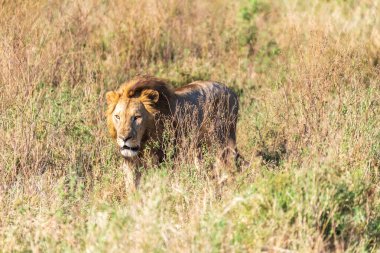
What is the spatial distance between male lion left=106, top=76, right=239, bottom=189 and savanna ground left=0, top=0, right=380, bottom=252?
0.26 metres

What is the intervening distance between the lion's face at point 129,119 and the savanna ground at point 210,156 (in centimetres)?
32

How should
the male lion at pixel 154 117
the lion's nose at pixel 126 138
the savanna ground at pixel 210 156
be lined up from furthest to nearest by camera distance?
the male lion at pixel 154 117, the lion's nose at pixel 126 138, the savanna ground at pixel 210 156

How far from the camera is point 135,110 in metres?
7.30

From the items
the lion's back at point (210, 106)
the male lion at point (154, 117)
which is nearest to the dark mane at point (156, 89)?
the male lion at point (154, 117)

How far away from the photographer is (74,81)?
9.82 m

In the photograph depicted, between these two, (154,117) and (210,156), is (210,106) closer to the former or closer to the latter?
(154,117)

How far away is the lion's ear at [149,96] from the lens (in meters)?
7.42

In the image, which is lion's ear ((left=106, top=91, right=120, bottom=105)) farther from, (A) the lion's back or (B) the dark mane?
(A) the lion's back

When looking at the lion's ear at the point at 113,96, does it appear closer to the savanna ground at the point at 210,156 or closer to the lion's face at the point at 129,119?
the lion's face at the point at 129,119

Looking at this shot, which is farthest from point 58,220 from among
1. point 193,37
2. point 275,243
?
point 193,37

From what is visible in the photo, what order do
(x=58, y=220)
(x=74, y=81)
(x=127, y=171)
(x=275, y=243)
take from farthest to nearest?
(x=74, y=81) → (x=127, y=171) → (x=58, y=220) → (x=275, y=243)

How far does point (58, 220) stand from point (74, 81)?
14.1 ft

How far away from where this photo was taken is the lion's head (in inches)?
280

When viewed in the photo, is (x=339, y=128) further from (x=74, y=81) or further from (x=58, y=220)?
(x=74, y=81)
